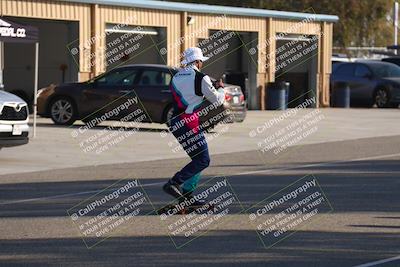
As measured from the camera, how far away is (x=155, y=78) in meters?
24.2

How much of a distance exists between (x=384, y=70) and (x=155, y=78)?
48.6 ft

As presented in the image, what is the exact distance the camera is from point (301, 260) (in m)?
8.95

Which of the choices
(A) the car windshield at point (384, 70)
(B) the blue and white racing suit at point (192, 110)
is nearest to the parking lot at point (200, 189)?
(B) the blue and white racing suit at point (192, 110)

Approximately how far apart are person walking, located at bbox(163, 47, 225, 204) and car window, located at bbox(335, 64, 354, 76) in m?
26.7

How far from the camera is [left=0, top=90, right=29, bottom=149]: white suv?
16.4 meters

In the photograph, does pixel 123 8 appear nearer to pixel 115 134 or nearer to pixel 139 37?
pixel 139 37

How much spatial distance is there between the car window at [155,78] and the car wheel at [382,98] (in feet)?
46.8

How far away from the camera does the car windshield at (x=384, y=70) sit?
36.7 metres

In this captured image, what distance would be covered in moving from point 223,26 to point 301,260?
24.0m

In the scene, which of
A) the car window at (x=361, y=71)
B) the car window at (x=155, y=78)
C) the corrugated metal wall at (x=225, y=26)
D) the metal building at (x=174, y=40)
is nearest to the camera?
the car window at (x=155, y=78)

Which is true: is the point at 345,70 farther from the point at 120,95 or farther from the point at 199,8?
the point at 120,95

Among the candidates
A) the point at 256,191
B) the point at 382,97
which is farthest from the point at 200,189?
the point at 382,97

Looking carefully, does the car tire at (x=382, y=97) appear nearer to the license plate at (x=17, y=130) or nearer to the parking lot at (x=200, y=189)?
the parking lot at (x=200, y=189)

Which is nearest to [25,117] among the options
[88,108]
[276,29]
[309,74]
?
[88,108]
